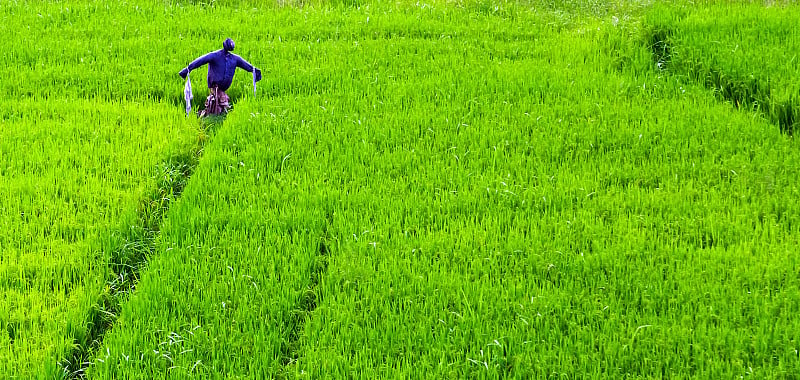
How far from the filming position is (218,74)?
25.1 ft

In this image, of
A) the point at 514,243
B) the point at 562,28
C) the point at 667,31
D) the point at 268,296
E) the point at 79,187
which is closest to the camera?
the point at 268,296

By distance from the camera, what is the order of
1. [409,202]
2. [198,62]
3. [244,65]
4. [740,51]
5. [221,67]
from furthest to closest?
[740,51]
[244,65]
[221,67]
[198,62]
[409,202]

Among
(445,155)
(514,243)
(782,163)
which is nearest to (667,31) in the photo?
(782,163)

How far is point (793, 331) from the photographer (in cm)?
461

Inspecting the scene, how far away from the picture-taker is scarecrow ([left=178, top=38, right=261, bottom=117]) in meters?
7.49

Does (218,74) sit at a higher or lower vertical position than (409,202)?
higher

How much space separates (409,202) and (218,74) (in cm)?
254

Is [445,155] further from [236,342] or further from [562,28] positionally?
[562,28]

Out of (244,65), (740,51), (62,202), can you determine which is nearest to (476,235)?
(62,202)

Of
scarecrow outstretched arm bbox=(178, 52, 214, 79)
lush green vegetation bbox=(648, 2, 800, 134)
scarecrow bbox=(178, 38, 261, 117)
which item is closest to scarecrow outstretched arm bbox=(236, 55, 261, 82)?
scarecrow bbox=(178, 38, 261, 117)

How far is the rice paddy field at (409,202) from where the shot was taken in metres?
4.67

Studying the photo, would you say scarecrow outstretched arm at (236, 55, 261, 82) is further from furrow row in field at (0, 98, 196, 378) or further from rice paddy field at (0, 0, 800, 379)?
furrow row in field at (0, 98, 196, 378)

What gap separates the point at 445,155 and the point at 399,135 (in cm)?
55

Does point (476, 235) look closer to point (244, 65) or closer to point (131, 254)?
point (131, 254)
